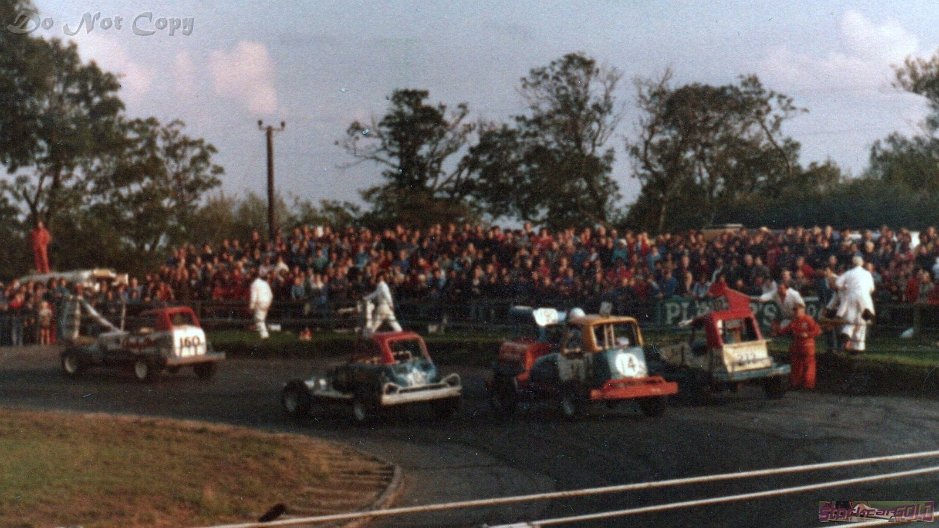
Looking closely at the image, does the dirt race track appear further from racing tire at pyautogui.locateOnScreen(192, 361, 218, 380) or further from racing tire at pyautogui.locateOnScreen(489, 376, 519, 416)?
racing tire at pyautogui.locateOnScreen(192, 361, 218, 380)

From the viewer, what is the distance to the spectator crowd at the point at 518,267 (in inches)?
894

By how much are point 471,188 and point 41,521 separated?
27597 millimetres

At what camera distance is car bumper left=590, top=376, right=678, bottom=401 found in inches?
640

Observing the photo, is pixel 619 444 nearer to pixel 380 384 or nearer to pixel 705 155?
pixel 380 384

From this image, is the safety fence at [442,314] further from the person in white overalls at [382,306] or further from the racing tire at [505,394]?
the racing tire at [505,394]

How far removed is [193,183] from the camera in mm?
46656

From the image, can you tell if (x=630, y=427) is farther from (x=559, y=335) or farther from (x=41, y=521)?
(x=41, y=521)

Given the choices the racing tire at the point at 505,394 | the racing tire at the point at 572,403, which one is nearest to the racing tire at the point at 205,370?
→ the racing tire at the point at 505,394

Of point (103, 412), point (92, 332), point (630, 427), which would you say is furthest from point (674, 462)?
point (92, 332)

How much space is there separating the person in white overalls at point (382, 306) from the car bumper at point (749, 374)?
10.6m

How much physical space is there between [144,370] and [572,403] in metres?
10.7

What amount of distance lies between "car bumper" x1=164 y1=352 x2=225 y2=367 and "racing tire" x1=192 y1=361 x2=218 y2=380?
9.2 inches

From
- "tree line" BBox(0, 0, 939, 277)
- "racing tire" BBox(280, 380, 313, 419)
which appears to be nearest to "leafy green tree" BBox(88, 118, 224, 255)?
"tree line" BBox(0, 0, 939, 277)

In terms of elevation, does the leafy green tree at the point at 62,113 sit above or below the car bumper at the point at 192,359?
above
